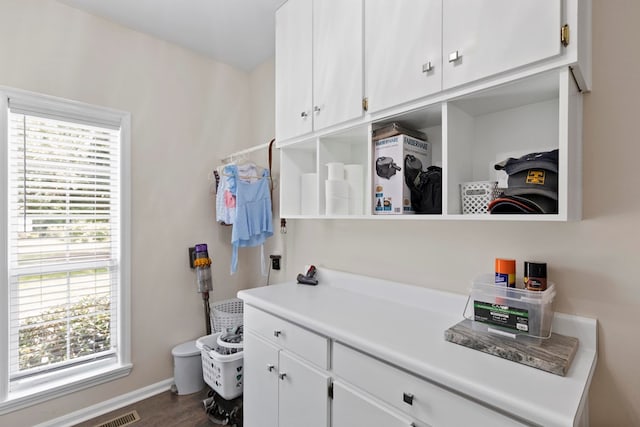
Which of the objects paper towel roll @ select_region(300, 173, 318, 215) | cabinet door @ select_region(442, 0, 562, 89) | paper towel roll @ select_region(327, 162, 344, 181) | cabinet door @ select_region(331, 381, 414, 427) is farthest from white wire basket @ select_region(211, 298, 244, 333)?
cabinet door @ select_region(442, 0, 562, 89)

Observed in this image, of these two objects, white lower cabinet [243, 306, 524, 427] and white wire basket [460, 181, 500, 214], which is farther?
white wire basket [460, 181, 500, 214]

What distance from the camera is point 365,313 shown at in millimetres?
1463

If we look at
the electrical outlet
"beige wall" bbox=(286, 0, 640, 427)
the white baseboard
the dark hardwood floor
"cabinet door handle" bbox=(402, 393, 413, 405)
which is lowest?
the dark hardwood floor

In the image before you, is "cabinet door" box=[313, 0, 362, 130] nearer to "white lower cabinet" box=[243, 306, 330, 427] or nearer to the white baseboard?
"white lower cabinet" box=[243, 306, 330, 427]

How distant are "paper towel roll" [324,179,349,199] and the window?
4.99 feet

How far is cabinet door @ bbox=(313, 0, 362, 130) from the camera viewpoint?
4.84 feet

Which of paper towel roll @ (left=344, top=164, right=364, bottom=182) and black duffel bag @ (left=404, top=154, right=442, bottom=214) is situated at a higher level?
paper towel roll @ (left=344, top=164, right=364, bottom=182)

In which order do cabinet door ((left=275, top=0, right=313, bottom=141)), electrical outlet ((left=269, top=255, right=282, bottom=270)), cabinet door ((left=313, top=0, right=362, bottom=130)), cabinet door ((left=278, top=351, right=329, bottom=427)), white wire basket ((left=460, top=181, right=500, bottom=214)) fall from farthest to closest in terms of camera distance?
electrical outlet ((left=269, top=255, right=282, bottom=270)) < cabinet door ((left=275, top=0, right=313, bottom=141)) < cabinet door ((left=313, top=0, right=362, bottom=130)) < cabinet door ((left=278, top=351, right=329, bottom=427)) < white wire basket ((left=460, top=181, right=500, bottom=214))

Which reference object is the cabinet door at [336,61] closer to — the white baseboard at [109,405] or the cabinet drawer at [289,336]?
the cabinet drawer at [289,336]

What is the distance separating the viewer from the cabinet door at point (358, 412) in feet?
3.50

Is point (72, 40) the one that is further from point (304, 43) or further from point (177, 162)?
point (304, 43)

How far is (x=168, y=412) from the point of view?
7.02 feet

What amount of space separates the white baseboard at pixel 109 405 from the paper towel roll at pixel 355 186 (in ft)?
Result: 6.57

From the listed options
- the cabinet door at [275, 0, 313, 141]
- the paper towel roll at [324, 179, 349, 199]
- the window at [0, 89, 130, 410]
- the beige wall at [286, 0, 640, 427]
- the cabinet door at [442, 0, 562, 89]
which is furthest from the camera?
the window at [0, 89, 130, 410]
